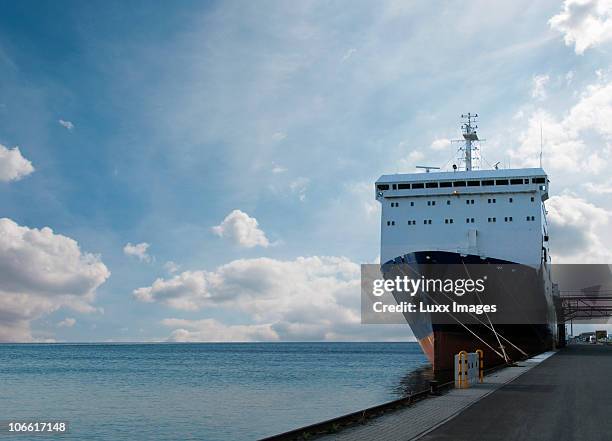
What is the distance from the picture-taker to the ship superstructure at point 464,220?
117 ft

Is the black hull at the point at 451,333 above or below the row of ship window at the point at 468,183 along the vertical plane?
below

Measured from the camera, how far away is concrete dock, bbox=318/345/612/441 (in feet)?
37.1

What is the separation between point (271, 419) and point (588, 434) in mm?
12413

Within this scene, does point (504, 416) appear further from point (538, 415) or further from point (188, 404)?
point (188, 404)

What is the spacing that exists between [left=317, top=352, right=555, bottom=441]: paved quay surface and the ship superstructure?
1693 cm

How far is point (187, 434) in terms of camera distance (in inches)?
733

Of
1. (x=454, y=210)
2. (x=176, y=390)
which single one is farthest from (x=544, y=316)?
(x=176, y=390)

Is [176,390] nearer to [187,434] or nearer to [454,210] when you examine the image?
[187,434]

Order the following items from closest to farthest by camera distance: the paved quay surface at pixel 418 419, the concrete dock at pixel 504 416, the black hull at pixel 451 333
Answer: the concrete dock at pixel 504 416 < the paved quay surface at pixel 418 419 < the black hull at pixel 451 333

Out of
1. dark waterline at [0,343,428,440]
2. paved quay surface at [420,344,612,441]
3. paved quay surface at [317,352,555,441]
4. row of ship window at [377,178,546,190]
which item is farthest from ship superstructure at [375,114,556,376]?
paved quay surface at [317,352,555,441]

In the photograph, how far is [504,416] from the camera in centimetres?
1335

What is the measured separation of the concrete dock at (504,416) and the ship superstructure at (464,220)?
15714 mm

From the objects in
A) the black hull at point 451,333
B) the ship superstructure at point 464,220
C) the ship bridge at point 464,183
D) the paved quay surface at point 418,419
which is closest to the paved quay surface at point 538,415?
the paved quay surface at point 418,419

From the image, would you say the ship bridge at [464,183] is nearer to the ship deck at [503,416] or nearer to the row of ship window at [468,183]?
the row of ship window at [468,183]
